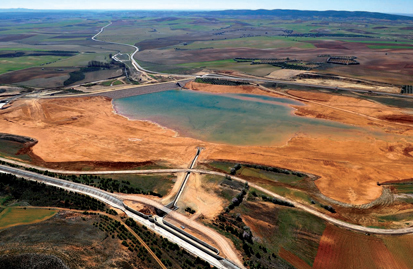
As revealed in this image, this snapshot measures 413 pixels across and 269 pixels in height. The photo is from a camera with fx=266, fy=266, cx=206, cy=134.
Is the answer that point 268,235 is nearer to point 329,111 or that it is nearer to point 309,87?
point 329,111

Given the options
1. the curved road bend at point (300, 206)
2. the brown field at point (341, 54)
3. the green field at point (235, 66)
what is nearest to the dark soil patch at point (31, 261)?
the curved road bend at point (300, 206)

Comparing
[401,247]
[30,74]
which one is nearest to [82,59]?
[30,74]

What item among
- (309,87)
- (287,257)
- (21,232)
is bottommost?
(287,257)

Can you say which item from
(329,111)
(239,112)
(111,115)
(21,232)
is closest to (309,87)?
(329,111)

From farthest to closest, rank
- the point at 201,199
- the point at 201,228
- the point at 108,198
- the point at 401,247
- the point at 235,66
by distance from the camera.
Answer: the point at 235,66, the point at 201,199, the point at 108,198, the point at 201,228, the point at 401,247

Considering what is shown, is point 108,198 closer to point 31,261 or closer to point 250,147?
point 31,261

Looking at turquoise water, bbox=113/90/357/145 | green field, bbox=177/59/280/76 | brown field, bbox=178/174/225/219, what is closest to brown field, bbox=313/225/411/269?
brown field, bbox=178/174/225/219
